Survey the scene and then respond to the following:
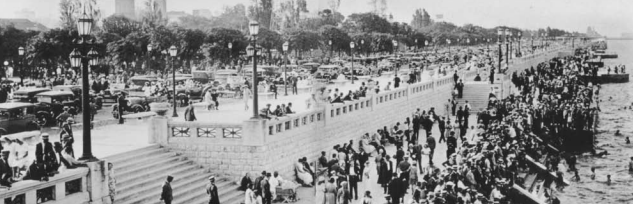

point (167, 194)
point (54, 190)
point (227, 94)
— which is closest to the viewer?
point (54, 190)

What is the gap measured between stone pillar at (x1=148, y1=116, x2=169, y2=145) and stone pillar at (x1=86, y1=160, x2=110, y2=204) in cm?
582

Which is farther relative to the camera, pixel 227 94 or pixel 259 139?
pixel 227 94

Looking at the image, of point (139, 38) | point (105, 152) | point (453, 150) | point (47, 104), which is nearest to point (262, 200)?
point (105, 152)

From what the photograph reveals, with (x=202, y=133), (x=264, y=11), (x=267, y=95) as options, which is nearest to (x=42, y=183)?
(x=202, y=133)

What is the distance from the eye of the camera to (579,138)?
48.1 meters

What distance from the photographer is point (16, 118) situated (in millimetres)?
26422

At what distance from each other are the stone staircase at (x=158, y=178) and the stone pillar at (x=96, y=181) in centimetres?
108

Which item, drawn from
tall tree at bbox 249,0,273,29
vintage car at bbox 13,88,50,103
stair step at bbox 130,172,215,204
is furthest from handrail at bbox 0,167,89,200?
tall tree at bbox 249,0,273,29

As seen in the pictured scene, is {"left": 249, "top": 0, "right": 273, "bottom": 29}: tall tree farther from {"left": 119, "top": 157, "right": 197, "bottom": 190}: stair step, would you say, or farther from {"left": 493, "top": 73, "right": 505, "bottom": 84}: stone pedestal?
{"left": 119, "top": 157, "right": 197, "bottom": 190}: stair step

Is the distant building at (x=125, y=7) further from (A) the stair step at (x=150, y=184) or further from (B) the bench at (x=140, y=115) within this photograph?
(A) the stair step at (x=150, y=184)

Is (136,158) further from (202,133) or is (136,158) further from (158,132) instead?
(202,133)

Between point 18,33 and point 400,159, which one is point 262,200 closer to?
point 400,159

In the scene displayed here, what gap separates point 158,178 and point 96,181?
3679mm

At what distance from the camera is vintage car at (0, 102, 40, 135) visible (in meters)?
26.0
